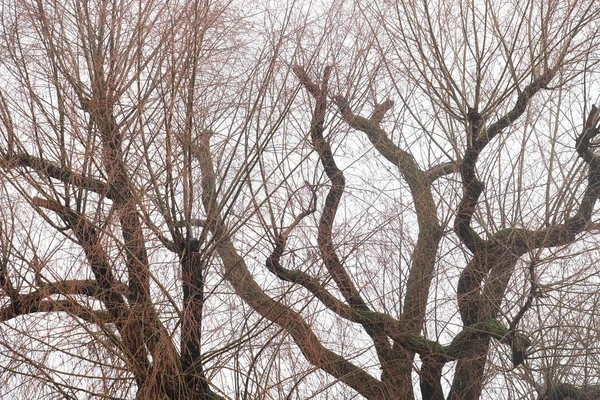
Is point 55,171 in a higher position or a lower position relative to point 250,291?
higher

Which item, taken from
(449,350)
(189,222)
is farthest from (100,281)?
(449,350)

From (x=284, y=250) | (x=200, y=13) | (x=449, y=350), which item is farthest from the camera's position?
(x=449, y=350)

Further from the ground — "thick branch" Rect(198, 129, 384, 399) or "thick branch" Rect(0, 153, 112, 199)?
"thick branch" Rect(0, 153, 112, 199)

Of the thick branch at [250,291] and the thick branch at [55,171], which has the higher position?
the thick branch at [55,171]

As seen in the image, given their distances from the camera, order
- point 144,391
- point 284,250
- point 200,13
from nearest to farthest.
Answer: point 144,391 → point 200,13 → point 284,250

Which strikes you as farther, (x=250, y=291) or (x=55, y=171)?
(x=250, y=291)

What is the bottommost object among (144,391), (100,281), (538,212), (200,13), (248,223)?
(144,391)

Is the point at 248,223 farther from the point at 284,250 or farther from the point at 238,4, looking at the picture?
the point at 238,4

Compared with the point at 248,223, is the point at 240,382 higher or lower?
lower

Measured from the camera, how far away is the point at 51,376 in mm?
5797

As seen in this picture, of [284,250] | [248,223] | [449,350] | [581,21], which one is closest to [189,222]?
[248,223]

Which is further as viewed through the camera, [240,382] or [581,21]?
[581,21]

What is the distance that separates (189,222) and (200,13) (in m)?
1.48

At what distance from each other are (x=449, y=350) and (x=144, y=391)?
2.81 m
